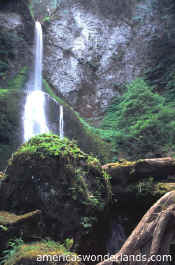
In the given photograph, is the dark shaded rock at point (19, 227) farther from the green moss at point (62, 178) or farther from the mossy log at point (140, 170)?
the mossy log at point (140, 170)

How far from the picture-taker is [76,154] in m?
4.53

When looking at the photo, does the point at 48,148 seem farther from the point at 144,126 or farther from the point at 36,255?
the point at 144,126

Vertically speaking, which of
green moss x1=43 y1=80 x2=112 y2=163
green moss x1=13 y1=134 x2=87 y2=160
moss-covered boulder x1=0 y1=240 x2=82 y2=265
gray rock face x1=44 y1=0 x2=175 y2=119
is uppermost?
gray rock face x1=44 y1=0 x2=175 y2=119

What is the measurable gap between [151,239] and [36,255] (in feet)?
4.63

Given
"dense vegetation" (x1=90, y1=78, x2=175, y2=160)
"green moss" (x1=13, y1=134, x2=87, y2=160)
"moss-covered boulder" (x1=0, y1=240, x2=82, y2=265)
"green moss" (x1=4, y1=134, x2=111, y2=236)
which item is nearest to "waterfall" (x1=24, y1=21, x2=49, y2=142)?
"dense vegetation" (x1=90, y1=78, x2=175, y2=160)

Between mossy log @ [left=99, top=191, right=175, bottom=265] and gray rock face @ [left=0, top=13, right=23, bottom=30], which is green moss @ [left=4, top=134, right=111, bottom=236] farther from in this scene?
gray rock face @ [left=0, top=13, right=23, bottom=30]

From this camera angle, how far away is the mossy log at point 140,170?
5.35 m

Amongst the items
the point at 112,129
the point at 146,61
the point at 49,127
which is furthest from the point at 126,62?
the point at 49,127

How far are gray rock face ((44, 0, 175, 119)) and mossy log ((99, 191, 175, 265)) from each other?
14421 mm

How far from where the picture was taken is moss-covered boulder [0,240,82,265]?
270 cm

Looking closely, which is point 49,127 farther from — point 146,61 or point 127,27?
point 127,27

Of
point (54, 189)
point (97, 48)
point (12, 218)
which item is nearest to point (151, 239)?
point (54, 189)

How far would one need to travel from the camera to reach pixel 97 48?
18781mm

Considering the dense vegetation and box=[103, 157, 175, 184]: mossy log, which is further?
the dense vegetation
